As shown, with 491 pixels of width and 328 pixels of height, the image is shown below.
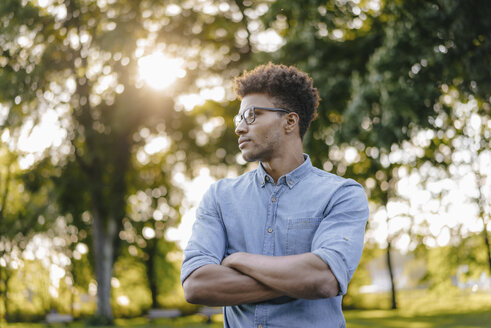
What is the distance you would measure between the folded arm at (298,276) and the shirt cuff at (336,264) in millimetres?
16

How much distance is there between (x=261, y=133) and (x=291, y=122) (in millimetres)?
196

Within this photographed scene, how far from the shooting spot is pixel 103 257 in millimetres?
21922

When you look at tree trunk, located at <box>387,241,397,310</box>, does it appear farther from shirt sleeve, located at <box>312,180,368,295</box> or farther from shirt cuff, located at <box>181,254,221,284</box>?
shirt cuff, located at <box>181,254,221,284</box>

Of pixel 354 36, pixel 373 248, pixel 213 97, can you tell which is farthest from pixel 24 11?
pixel 373 248

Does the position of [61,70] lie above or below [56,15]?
below

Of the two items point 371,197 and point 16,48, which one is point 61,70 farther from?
point 371,197

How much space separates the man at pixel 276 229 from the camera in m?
2.55

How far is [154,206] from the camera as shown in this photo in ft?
93.1

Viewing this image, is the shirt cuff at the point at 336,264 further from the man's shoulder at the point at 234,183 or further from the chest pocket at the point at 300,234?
the man's shoulder at the point at 234,183

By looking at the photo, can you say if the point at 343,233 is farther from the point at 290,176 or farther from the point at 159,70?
the point at 159,70

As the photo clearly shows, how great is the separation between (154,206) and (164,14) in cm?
1340

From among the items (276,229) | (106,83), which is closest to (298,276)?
(276,229)

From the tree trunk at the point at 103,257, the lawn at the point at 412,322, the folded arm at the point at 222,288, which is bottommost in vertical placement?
the lawn at the point at 412,322

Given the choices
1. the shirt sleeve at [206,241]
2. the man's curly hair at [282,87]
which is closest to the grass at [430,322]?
the man's curly hair at [282,87]
